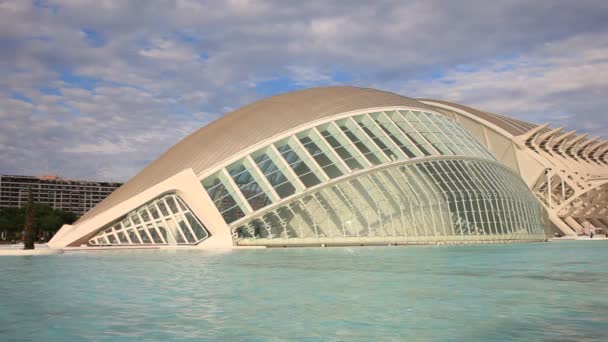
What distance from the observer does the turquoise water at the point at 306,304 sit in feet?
27.5

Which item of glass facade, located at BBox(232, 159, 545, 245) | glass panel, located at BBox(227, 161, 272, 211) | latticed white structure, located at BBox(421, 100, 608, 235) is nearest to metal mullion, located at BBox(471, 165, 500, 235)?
glass facade, located at BBox(232, 159, 545, 245)

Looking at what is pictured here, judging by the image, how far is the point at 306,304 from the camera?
35.9 ft

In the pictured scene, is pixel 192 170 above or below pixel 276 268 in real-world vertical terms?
above

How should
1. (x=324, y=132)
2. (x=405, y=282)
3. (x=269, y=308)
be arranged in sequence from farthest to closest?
(x=324, y=132) → (x=405, y=282) → (x=269, y=308)

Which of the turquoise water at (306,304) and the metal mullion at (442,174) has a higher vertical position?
the metal mullion at (442,174)

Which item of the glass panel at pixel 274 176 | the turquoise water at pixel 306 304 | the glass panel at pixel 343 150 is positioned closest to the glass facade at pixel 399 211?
the glass panel at pixel 274 176

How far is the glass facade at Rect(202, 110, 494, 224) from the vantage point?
→ 33562 millimetres

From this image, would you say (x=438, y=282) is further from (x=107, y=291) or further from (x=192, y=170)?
(x=192, y=170)

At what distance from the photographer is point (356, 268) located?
1833 cm

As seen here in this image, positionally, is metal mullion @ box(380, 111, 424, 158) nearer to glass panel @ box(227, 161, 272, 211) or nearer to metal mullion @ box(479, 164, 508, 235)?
metal mullion @ box(479, 164, 508, 235)

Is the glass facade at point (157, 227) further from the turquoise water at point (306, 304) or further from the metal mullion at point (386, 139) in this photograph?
the turquoise water at point (306, 304)

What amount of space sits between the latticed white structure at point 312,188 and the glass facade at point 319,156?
0.22 ft

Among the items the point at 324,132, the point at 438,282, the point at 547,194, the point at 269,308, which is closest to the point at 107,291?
the point at 269,308

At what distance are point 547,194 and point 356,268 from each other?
6599 centimetres
